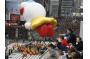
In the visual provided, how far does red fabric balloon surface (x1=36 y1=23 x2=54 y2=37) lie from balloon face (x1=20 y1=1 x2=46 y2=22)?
0.27 feet

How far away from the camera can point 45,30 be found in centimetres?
156

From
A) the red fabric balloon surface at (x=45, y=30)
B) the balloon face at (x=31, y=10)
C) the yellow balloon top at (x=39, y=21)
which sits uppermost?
the balloon face at (x=31, y=10)

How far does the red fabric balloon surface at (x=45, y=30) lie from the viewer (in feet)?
5.08

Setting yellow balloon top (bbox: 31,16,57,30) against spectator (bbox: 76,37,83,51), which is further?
spectator (bbox: 76,37,83,51)

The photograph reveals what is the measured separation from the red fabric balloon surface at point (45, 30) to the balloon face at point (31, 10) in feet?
0.27

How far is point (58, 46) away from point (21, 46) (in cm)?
25

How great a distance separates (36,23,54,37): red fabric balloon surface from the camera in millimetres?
1549

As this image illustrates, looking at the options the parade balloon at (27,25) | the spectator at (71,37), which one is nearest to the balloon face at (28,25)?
the parade balloon at (27,25)

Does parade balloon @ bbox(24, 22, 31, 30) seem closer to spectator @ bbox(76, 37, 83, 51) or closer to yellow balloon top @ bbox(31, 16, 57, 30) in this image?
yellow balloon top @ bbox(31, 16, 57, 30)

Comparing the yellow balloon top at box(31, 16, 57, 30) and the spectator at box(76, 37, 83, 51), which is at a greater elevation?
the yellow balloon top at box(31, 16, 57, 30)

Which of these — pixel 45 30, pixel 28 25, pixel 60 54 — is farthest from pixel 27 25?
pixel 60 54

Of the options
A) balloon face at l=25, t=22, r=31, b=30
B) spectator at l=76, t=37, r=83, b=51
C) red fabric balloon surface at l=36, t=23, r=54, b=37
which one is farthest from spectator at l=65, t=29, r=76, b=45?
balloon face at l=25, t=22, r=31, b=30

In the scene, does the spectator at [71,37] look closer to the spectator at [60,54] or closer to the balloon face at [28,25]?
the spectator at [60,54]
